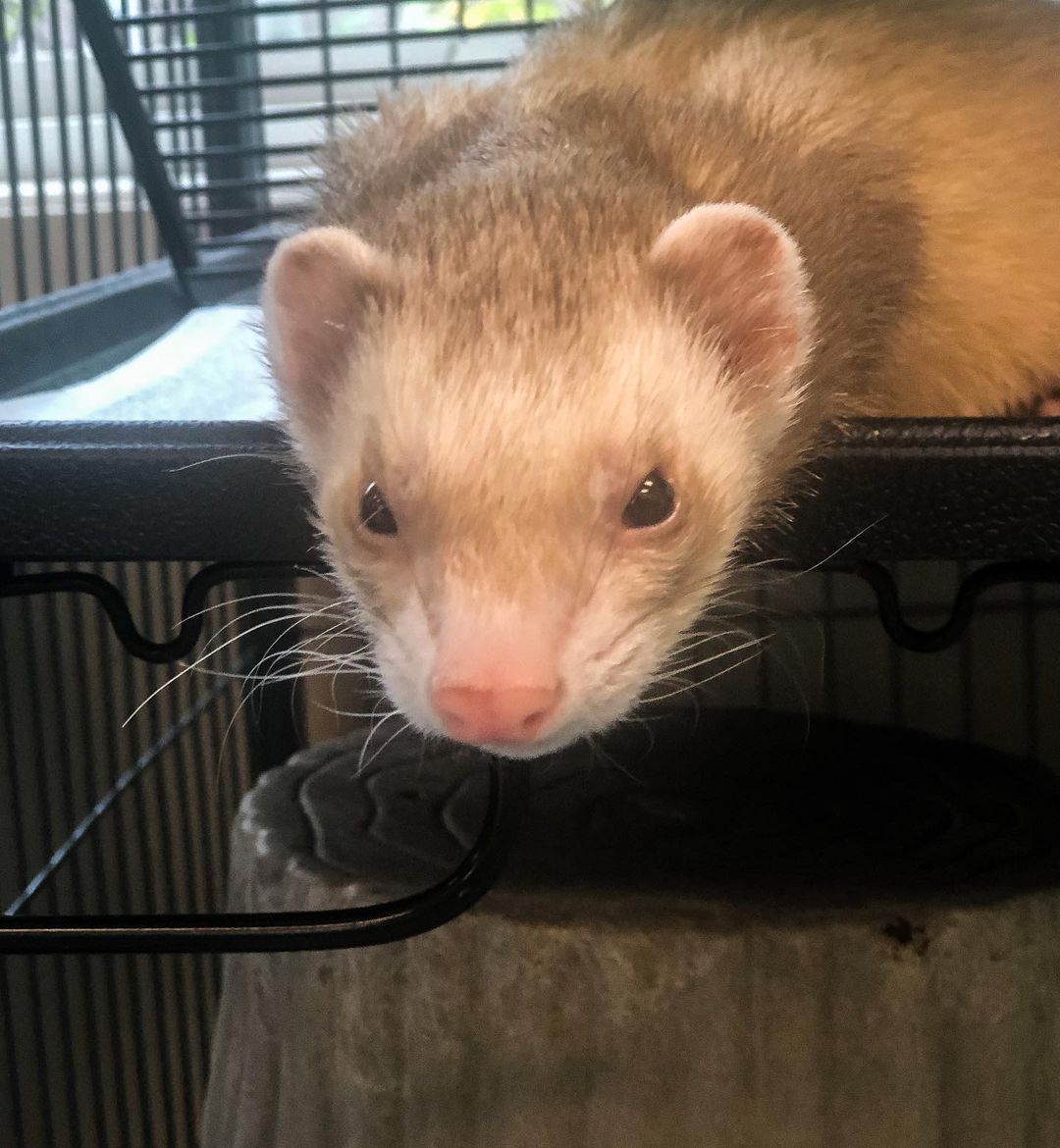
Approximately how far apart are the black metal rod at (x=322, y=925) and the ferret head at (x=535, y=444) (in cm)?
12

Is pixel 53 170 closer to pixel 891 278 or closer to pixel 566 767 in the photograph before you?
pixel 566 767

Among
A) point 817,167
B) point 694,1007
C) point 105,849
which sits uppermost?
point 817,167

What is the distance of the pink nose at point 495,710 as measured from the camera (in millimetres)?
463

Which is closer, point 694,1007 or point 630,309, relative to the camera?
point 630,309

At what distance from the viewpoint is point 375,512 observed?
55cm

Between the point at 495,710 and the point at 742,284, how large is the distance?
250 millimetres

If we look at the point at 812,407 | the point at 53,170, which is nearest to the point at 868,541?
the point at 812,407

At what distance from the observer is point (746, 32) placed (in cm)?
80

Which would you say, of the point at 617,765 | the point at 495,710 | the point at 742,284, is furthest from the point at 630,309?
the point at 617,765

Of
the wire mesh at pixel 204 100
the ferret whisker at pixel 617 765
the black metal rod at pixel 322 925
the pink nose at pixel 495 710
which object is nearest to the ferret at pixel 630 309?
the pink nose at pixel 495 710

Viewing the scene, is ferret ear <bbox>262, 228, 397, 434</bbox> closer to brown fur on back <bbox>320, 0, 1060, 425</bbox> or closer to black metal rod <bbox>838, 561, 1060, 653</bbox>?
brown fur on back <bbox>320, 0, 1060, 425</bbox>

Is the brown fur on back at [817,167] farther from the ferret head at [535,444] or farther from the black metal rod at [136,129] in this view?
the black metal rod at [136,129]

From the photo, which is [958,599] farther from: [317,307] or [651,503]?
[317,307]

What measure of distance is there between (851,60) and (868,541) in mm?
396
